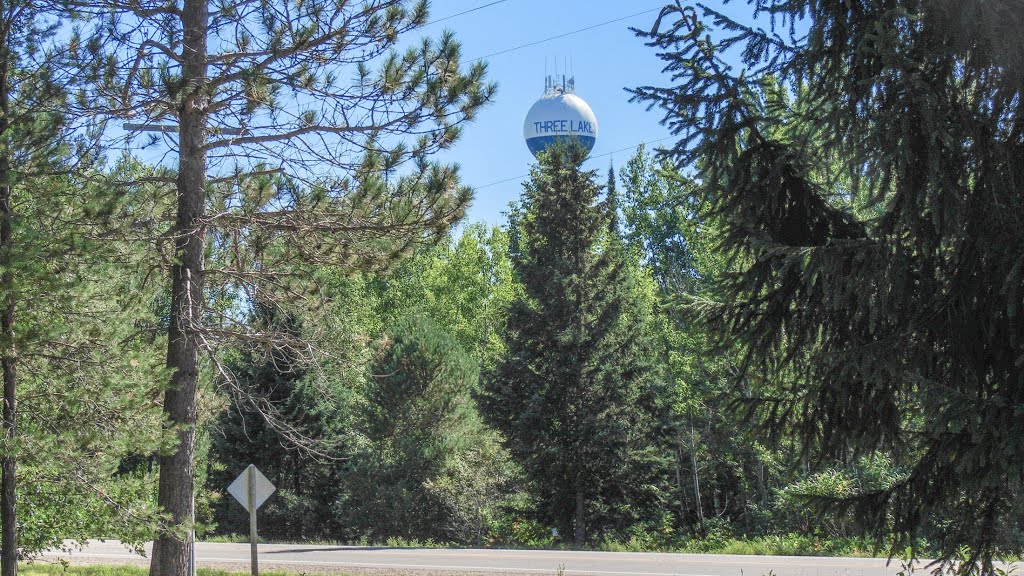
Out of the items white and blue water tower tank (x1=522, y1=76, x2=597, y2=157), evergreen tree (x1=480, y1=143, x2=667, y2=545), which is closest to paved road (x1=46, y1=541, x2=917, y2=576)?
evergreen tree (x1=480, y1=143, x2=667, y2=545)

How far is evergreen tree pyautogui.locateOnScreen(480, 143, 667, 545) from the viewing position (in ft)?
73.5

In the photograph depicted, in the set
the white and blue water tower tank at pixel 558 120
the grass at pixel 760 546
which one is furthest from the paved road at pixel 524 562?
the white and blue water tower tank at pixel 558 120

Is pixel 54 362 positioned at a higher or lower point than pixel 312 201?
lower

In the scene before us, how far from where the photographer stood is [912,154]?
4.80 metres

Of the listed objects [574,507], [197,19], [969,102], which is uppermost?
[197,19]

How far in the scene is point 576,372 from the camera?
73.1ft

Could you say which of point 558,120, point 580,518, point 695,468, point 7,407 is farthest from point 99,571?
point 558,120

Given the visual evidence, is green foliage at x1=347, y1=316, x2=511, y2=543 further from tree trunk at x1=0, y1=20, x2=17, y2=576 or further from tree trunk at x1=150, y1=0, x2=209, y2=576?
tree trunk at x1=0, y1=20, x2=17, y2=576

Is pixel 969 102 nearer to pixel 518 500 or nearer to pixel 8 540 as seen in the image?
pixel 8 540

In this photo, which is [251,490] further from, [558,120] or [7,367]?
[558,120]

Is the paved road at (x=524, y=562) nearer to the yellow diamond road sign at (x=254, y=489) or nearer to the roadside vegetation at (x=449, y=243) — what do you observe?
the roadside vegetation at (x=449, y=243)

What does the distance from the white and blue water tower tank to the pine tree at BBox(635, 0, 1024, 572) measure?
131 ft

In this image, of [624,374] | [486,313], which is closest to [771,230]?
[624,374]

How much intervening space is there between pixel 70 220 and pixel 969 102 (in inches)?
279
